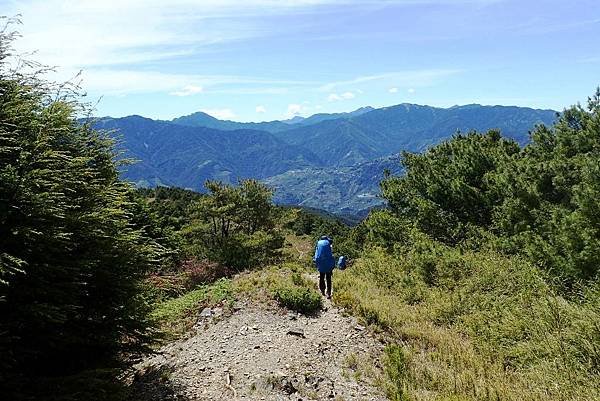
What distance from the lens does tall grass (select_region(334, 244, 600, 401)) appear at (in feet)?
25.8

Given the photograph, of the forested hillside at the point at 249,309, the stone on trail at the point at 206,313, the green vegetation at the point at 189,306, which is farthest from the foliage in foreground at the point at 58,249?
the stone on trail at the point at 206,313

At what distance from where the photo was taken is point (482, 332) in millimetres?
10789

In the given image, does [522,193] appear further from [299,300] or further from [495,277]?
[299,300]

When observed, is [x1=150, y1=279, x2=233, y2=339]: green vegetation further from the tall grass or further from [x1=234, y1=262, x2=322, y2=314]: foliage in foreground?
the tall grass

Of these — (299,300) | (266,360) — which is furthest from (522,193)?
(266,360)

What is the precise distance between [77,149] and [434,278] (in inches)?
497

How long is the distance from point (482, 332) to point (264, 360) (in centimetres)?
523

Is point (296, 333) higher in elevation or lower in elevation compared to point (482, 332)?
higher

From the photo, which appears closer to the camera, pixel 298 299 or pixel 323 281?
pixel 298 299

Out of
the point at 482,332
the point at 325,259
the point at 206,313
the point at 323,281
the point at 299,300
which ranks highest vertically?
the point at 325,259

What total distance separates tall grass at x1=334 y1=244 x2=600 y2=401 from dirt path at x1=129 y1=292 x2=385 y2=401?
788 mm

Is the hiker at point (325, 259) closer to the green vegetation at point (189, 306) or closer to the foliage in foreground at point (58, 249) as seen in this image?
the green vegetation at point (189, 306)

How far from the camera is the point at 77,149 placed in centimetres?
842

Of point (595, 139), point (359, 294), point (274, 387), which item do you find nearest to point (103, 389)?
point (274, 387)
